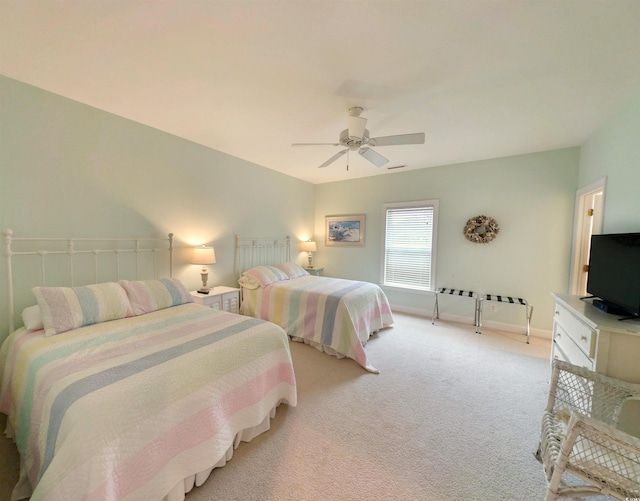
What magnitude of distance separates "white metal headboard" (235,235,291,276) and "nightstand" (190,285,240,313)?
2.15ft

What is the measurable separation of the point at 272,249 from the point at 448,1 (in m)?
3.92

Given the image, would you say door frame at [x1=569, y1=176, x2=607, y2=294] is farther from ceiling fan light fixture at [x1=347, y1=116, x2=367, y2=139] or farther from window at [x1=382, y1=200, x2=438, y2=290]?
ceiling fan light fixture at [x1=347, y1=116, x2=367, y2=139]

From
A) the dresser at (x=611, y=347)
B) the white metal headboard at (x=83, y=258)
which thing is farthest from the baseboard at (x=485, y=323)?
the white metal headboard at (x=83, y=258)

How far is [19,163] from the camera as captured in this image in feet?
6.48

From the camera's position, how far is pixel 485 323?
389cm

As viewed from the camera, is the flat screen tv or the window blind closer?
the flat screen tv

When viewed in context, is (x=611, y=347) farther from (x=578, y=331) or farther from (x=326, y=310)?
(x=326, y=310)

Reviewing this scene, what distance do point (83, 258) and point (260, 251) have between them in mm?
2344

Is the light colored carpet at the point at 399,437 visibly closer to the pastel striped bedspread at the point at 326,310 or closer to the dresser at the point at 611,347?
the pastel striped bedspread at the point at 326,310

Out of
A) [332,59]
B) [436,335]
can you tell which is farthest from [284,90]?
[436,335]

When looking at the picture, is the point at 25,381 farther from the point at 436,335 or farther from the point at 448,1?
the point at 436,335

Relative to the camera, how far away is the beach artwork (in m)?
5.06

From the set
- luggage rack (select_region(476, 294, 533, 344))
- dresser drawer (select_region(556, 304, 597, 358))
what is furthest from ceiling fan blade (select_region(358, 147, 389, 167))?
luggage rack (select_region(476, 294, 533, 344))

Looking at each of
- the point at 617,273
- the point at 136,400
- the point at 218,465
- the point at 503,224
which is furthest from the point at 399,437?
the point at 503,224
